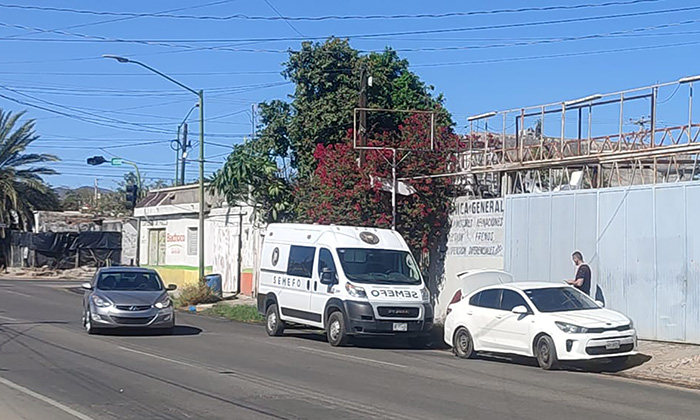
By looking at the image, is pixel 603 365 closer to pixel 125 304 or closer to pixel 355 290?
pixel 355 290

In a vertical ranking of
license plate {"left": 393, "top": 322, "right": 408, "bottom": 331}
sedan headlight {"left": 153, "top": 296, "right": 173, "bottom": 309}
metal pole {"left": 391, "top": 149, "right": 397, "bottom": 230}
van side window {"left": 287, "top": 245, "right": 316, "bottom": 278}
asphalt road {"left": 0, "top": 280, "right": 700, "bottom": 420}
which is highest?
metal pole {"left": 391, "top": 149, "right": 397, "bottom": 230}

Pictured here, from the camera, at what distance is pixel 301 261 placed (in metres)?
20.6

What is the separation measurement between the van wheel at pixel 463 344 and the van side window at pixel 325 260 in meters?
3.15

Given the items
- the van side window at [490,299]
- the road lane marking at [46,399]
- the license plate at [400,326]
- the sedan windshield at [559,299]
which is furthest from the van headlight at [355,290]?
the road lane marking at [46,399]

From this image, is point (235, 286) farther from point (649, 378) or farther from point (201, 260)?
point (649, 378)

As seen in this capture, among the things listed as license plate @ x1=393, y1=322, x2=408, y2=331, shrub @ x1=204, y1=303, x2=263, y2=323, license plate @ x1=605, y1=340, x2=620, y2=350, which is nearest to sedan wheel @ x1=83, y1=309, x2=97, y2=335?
shrub @ x1=204, y1=303, x2=263, y2=323

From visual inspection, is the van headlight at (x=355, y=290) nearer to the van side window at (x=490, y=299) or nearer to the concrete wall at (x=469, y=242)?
the van side window at (x=490, y=299)

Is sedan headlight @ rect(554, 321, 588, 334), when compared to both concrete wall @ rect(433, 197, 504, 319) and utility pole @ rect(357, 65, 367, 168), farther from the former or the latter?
utility pole @ rect(357, 65, 367, 168)

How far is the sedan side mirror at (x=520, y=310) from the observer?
53.3 feet

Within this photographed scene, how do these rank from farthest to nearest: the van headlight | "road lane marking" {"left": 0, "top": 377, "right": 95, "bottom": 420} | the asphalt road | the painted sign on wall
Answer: the painted sign on wall < the van headlight < the asphalt road < "road lane marking" {"left": 0, "top": 377, "right": 95, "bottom": 420}

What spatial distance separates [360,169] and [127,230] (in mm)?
29133

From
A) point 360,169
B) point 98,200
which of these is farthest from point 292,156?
point 98,200

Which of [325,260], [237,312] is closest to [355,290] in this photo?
[325,260]

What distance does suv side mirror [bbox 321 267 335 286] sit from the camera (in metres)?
19.3
